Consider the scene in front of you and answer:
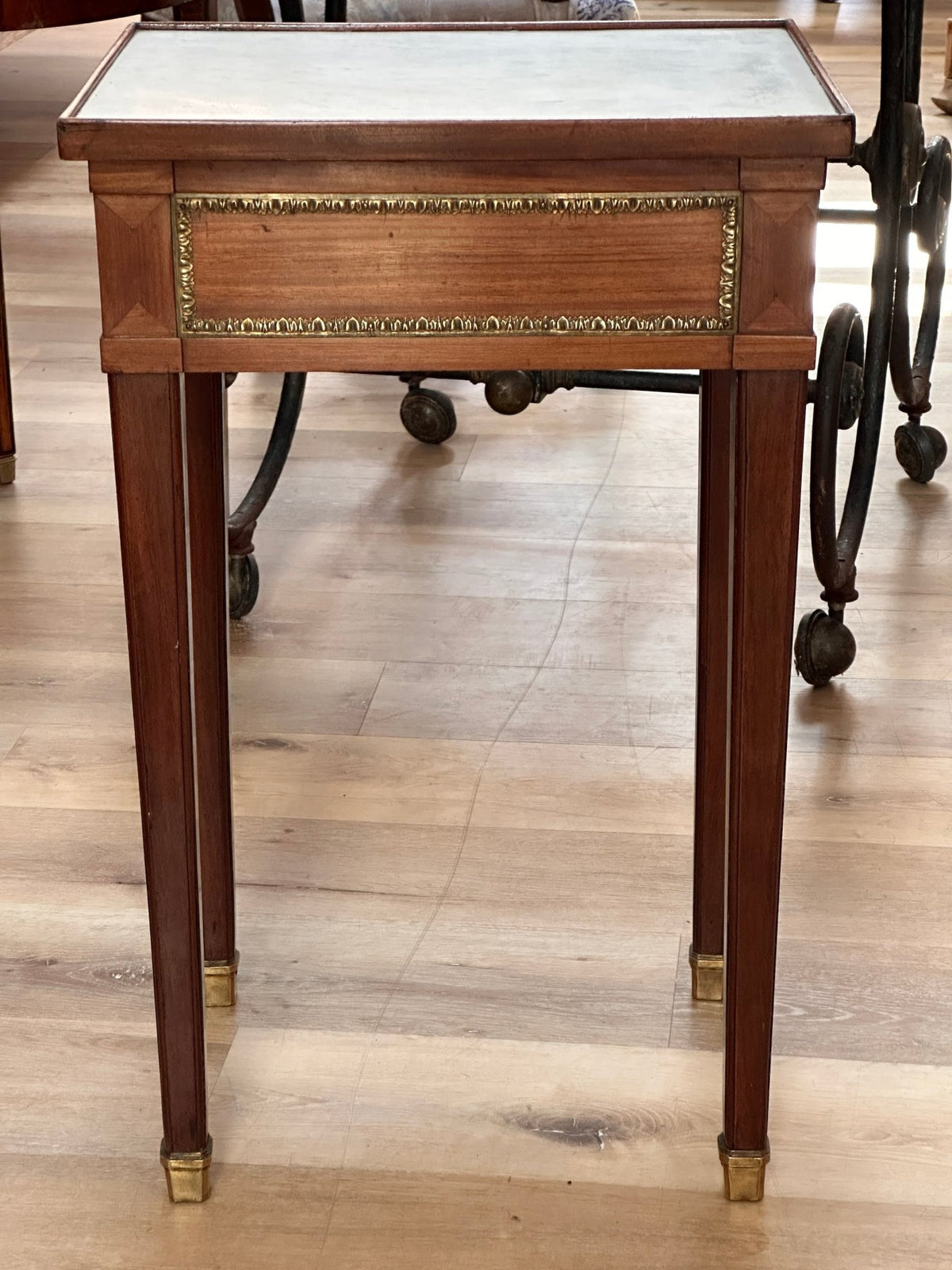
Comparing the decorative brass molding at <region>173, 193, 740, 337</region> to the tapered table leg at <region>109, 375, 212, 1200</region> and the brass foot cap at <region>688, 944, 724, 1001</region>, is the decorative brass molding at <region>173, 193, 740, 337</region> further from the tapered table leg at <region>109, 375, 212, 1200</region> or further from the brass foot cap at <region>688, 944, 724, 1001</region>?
the brass foot cap at <region>688, 944, 724, 1001</region>

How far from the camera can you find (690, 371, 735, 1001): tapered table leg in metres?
1.09

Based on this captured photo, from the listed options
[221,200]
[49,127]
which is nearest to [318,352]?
[221,200]

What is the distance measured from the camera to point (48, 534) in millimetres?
1956

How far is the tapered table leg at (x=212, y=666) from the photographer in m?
1.07

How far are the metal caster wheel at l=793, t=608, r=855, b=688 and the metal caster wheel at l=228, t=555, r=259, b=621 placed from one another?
22.2 inches

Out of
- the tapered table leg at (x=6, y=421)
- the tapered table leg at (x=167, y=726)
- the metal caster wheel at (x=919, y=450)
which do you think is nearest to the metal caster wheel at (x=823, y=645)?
the metal caster wheel at (x=919, y=450)

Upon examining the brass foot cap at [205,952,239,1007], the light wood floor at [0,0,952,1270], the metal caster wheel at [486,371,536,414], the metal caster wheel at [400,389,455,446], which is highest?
the metal caster wheel at [486,371,536,414]

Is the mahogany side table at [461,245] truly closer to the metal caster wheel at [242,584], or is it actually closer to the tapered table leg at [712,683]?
the tapered table leg at [712,683]

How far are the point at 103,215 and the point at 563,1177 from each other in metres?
0.65

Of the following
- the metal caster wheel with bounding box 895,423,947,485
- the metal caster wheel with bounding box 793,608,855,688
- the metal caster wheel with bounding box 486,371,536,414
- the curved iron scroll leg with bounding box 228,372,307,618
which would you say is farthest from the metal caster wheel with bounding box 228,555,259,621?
the metal caster wheel with bounding box 895,423,947,485

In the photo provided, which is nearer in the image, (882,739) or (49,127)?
(882,739)

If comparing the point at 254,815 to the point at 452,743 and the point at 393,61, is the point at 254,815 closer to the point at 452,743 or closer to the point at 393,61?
the point at 452,743

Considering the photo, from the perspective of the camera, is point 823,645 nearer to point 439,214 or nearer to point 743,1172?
point 743,1172

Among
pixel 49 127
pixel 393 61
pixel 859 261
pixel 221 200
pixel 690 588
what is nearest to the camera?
pixel 221 200
